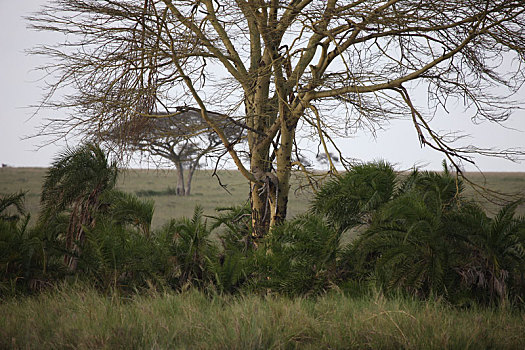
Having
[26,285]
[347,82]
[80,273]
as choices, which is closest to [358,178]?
[347,82]

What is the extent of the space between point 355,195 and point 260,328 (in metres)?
3.00

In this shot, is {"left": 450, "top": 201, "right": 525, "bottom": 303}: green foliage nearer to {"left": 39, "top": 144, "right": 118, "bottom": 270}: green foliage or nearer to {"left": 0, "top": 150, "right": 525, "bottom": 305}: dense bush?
{"left": 0, "top": 150, "right": 525, "bottom": 305}: dense bush

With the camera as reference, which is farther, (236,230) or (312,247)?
(236,230)

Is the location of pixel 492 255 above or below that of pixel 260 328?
above

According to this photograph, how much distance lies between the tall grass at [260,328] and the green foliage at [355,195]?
74.8 inches

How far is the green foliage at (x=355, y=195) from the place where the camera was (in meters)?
6.10

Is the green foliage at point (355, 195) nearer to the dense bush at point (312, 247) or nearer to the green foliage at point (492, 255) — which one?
the dense bush at point (312, 247)

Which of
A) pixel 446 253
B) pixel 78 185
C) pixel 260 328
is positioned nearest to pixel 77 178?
pixel 78 185

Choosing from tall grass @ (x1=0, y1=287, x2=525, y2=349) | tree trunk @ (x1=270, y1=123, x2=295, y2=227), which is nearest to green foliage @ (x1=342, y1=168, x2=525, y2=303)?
tall grass @ (x1=0, y1=287, x2=525, y2=349)

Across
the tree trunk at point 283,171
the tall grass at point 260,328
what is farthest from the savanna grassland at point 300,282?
the tree trunk at point 283,171

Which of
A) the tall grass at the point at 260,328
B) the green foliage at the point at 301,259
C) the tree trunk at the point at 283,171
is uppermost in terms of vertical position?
the tree trunk at the point at 283,171

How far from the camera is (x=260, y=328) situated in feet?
11.8

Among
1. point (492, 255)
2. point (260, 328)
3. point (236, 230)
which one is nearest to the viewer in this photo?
point (260, 328)

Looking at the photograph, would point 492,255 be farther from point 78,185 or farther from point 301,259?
point 78,185
